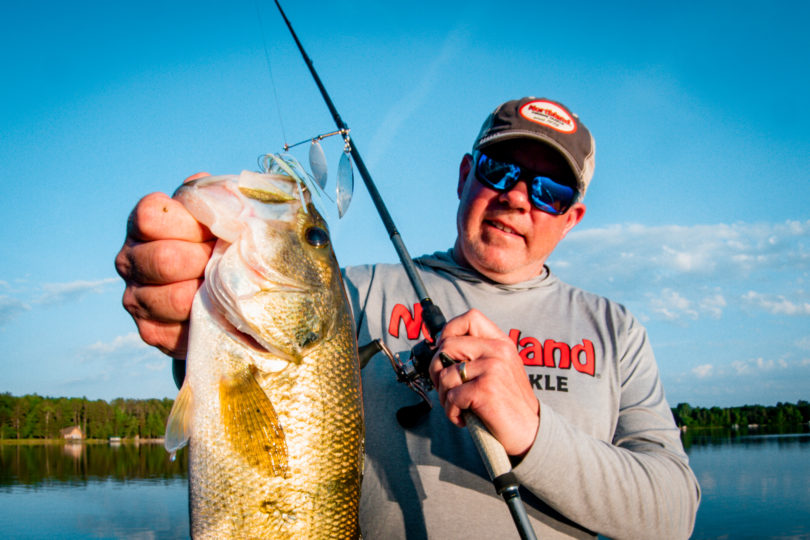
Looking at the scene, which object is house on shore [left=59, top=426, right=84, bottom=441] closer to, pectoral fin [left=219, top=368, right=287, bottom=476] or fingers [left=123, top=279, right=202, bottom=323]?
fingers [left=123, top=279, right=202, bottom=323]

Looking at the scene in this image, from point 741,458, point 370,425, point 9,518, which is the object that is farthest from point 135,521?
point 741,458

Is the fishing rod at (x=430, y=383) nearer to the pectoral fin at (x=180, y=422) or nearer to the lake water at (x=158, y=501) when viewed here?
the pectoral fin at (x=180, y=422)

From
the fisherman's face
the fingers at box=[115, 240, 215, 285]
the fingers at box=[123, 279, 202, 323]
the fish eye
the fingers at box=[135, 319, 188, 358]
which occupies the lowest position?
the fingers at box=[135, 319, 188, 358]

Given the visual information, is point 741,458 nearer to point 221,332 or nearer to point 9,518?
point 9,518

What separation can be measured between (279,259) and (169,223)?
0.37m

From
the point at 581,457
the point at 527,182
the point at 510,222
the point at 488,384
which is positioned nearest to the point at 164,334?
the point at 488,384

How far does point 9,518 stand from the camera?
27047 mm

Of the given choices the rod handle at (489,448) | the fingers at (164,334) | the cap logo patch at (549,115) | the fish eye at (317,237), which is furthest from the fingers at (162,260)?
the cap logo patch at (549,115)

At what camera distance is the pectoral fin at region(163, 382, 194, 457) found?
183 centimetres

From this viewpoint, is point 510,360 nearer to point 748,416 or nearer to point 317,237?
point 317,237

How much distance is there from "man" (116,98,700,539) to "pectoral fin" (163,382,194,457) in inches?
10.0

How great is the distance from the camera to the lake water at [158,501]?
23906mm

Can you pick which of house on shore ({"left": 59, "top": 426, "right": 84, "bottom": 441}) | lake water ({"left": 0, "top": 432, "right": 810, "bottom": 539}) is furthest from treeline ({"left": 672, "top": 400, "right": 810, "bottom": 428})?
house on shore ({"left": 59, "top": 426, "right": 84, "bottom": 441})

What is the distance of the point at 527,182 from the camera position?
3125mm
